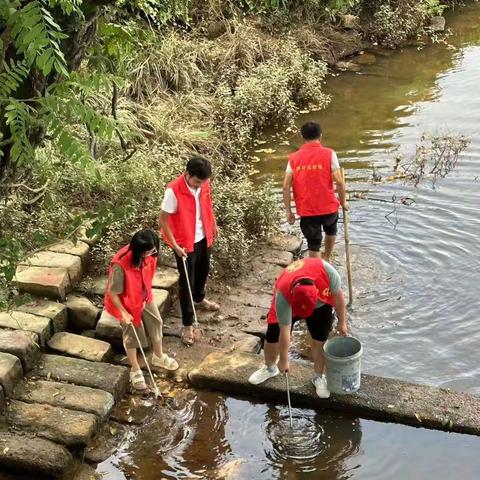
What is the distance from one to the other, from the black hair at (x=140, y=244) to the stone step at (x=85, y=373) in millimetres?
1002

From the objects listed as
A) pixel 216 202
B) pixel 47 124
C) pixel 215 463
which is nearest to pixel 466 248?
pixel 216 202

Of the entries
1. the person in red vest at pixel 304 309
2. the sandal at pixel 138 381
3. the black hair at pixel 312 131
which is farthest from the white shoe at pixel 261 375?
the black hair at pixel 312 131

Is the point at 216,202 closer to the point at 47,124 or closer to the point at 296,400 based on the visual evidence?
the point at 296,400

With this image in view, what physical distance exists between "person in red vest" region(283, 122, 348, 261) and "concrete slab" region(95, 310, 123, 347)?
224cm

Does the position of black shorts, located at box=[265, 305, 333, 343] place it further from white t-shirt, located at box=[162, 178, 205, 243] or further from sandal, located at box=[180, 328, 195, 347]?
white t-shirt, located at box=[162, 178, 205, 243]

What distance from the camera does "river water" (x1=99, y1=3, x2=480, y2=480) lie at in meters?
4.94

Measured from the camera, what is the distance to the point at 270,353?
18.6ft

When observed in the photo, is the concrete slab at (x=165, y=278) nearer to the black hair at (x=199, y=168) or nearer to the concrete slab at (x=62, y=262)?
the concrete slab at (x=62, y=262)

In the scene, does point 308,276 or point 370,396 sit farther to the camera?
point 370,396

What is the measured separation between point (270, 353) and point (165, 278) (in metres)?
1.79

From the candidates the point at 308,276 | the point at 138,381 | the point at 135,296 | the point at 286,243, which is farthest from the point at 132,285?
A: the point at 286,243

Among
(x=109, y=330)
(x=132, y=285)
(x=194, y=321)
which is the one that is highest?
(x=132, y=285)

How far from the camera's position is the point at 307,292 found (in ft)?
15.8

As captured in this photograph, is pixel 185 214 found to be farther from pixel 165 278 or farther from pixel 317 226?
pixel 317 226
